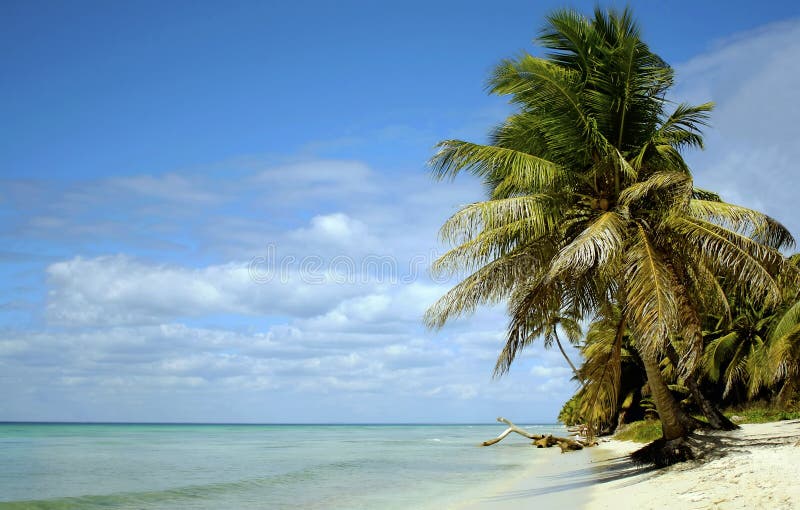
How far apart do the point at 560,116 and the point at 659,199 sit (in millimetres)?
2175

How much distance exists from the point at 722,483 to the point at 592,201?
493cm

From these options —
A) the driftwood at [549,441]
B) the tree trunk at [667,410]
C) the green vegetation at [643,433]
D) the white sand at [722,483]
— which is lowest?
the driftwood at [549,441]

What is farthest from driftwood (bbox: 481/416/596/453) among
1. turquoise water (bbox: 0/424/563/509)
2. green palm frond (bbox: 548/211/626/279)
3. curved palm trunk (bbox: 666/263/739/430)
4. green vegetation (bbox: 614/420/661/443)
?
green palm frond (bbox: 548/211/626/279)

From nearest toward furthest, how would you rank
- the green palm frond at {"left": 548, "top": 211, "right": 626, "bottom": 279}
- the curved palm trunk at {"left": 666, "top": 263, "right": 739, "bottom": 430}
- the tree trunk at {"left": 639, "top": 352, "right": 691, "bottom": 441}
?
the green palm frond at {"left": 548, "top": 211, "right": 626, "bottom": 279} < the curved palm trunk at {"left": 666, "top": 263, "right": 739, "bottom": 430} < the tree trunk at {"left": 639, "top": 352, "right": 691, "bottom": 441}

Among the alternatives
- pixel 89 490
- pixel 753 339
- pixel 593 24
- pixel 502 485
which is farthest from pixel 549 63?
pixel 753 339

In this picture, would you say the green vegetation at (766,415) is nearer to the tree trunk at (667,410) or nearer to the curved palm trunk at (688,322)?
the tree trunk at (667,410)

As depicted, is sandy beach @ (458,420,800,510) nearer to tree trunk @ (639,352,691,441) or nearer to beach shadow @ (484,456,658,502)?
beach shadow @ (484,456,658,502)

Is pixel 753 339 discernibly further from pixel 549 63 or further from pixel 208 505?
pixel 208 505

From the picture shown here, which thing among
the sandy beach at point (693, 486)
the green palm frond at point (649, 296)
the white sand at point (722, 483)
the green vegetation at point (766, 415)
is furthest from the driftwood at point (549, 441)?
the green palm frond at point (649, 296)

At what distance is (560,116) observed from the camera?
1062 centimetres

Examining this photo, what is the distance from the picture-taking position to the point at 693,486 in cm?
841

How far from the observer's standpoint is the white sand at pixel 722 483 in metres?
7.17

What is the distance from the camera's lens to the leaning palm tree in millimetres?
9633

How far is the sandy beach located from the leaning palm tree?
3.74ft
